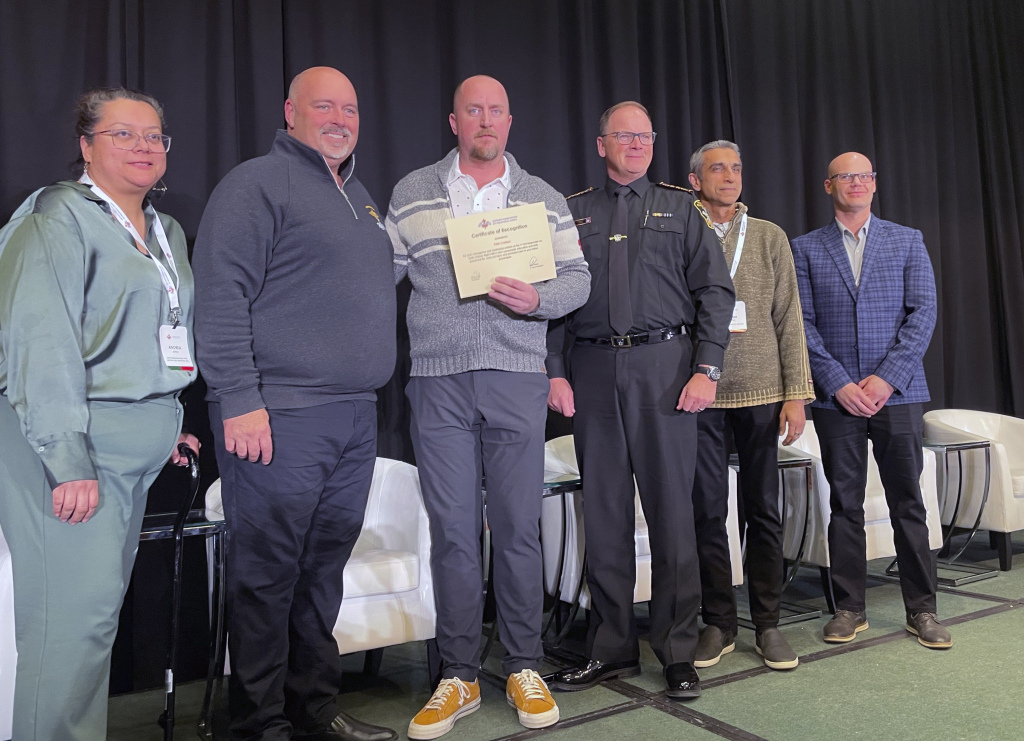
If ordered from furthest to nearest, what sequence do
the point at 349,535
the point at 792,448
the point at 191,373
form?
1. the point at 792,448
2. the point at 349,535
3. the point at 191,373

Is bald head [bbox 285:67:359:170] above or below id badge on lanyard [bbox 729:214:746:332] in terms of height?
above

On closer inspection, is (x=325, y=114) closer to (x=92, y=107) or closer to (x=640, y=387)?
(x=92, y=107)

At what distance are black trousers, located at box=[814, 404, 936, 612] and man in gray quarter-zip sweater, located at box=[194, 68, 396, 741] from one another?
177 cm

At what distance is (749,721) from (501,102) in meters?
1.90

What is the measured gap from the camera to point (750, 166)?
15.1ft

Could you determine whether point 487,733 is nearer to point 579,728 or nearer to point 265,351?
point 579,728

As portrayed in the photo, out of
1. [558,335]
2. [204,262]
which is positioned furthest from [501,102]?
[204,262]

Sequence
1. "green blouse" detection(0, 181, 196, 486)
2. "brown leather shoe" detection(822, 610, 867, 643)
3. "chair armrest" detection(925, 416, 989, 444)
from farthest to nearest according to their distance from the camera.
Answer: "chair armrest" detection(925, 416, 989, 444)
"brown leather shoe" detection(822, 610, 867, 643)
"green blouse" detection(0, 181, 196, 486)

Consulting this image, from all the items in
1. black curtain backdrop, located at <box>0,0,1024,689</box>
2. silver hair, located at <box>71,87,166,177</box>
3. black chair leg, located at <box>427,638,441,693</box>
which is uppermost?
black curtain backdrop, located at <box>0,0,1024,689</box>

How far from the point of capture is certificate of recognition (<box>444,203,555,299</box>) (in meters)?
A: 2.36

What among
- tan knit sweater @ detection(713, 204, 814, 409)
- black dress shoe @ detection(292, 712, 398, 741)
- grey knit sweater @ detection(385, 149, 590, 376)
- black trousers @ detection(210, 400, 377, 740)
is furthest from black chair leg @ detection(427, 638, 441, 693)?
tan knit sweater @ detection(713, 204, 814, 409)

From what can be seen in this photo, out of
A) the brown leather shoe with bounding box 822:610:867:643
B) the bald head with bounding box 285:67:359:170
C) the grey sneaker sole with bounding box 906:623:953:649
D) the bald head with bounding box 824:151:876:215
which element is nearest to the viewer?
the bald head with bounding box 285:67:359:170

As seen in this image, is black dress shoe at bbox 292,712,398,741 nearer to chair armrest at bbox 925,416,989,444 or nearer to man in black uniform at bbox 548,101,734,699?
man in black uniform at bbox 548,101,734,699

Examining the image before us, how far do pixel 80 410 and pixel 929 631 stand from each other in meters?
2.75
